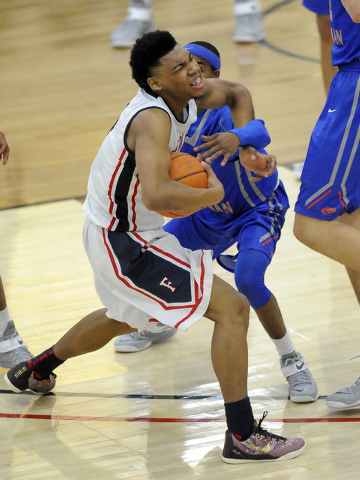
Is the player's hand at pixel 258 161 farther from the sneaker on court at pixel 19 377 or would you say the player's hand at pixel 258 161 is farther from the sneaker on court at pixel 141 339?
the sneaker on court at pixel 19 377

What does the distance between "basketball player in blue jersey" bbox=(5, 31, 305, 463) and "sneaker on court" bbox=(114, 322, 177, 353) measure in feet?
3.23

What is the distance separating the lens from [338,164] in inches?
135

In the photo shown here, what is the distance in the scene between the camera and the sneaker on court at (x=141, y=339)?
14.5 feet

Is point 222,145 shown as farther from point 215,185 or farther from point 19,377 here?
point 19,377

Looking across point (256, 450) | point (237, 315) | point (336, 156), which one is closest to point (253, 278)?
point (237, 315)

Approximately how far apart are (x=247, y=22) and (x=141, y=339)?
6.65 meters

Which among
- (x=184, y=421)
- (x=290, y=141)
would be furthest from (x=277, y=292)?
(x=290, y=141)

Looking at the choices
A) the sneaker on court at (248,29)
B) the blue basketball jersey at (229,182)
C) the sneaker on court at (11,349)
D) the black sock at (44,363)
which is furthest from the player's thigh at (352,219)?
the sneaker on court at (248,29)

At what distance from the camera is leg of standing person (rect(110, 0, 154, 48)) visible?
10094mm

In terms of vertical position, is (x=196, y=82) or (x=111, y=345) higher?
(x=196, y=82)

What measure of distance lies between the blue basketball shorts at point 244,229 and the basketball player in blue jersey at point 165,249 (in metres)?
0.56

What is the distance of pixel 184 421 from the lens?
3.66 meters

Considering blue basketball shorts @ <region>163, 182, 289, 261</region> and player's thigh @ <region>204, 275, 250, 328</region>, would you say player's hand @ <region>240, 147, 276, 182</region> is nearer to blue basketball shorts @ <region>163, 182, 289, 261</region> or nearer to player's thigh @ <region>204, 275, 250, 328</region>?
blue basketball shorts @ <region>163, 182, 289, 261</region>

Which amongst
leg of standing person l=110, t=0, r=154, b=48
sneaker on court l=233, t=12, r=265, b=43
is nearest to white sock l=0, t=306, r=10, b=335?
leg of standing person l=110, t=0, r=154, b=48
